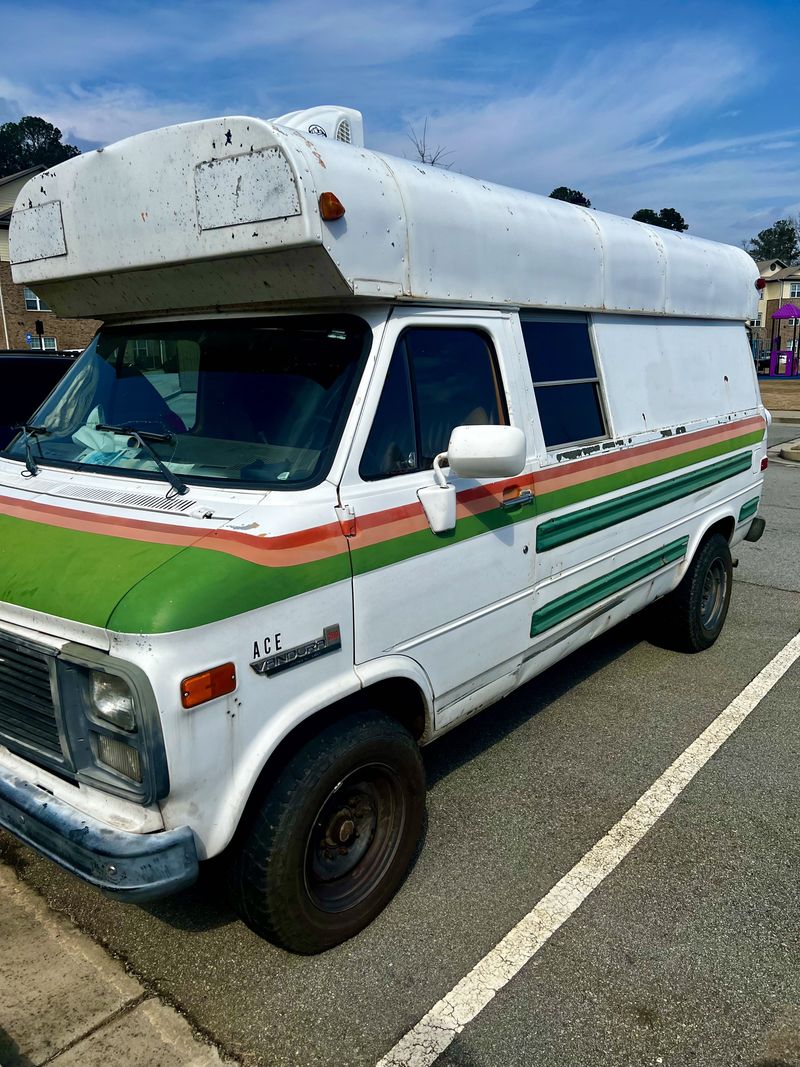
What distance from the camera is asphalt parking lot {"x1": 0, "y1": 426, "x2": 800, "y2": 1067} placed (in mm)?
2521

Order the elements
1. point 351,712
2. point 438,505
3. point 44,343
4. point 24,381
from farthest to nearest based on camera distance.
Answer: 1. point 44,343
2. point 24,381
3. point 438,505
4. point 351,712

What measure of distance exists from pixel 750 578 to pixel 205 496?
603cm

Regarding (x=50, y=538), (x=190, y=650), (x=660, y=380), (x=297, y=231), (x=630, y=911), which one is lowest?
(x=630, y=911)

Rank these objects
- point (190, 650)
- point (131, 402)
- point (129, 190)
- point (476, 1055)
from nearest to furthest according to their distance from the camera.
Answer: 1. point (190, 650)
2. point (476, 1055)
3. point (129, 190)
4. point (131, 402)

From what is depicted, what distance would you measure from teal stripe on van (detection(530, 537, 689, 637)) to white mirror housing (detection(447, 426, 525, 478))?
3.53ft

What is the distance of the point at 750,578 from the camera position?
24.0ft

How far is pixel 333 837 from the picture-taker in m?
2.88

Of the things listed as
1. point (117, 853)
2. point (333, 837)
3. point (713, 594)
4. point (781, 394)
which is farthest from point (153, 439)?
point (781, 394)

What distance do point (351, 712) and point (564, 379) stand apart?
1.96 meters

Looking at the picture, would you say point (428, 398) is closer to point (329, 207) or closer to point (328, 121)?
point (329, 207)

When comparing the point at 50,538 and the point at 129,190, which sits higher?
the point at 129,190

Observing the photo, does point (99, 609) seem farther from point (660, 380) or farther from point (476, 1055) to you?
point (660, 380)

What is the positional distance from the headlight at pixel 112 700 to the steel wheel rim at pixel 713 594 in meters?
4.26

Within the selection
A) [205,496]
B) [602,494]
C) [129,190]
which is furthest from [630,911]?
[129,190]
